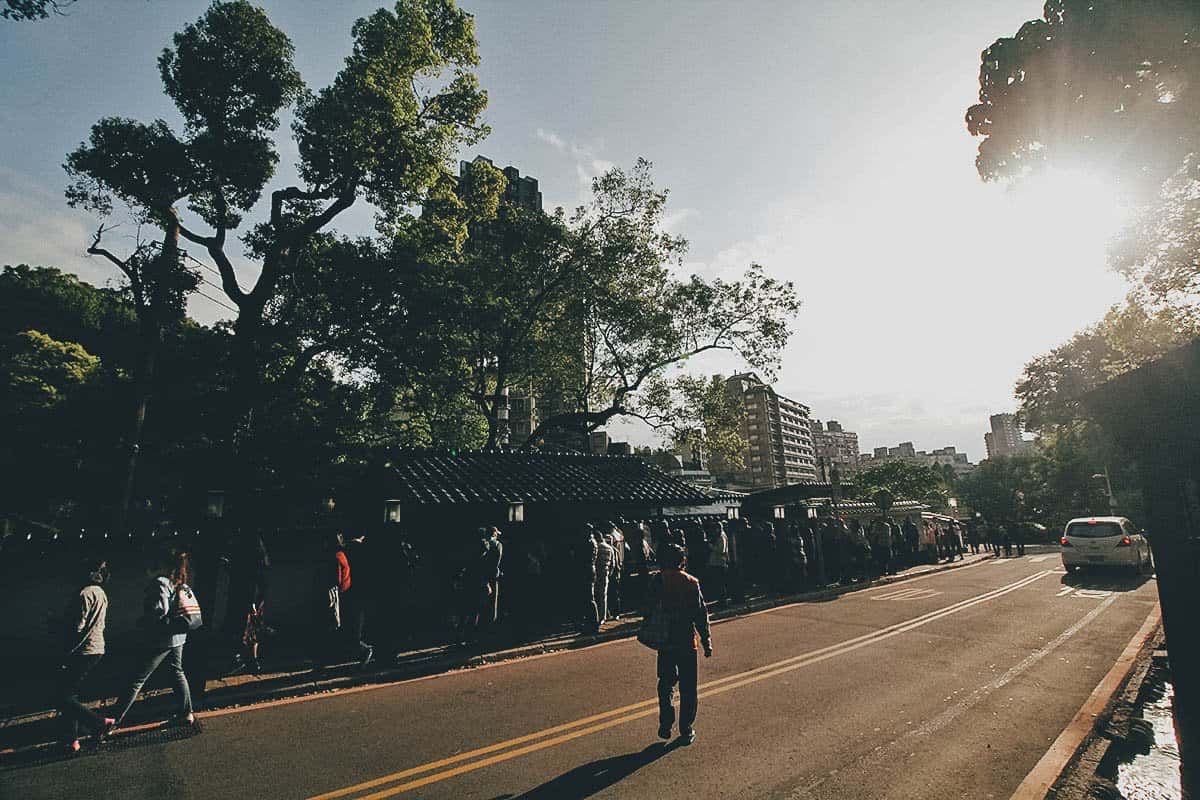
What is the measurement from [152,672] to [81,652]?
0.72 meters

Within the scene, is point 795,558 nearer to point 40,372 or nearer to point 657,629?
point 657,629

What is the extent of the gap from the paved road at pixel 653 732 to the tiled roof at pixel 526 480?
13.0ft

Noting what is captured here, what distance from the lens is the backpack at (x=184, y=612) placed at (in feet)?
20.3

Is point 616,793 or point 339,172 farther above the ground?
point 339,172

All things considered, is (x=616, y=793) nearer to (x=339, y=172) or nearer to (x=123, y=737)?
(x=123, y=737)

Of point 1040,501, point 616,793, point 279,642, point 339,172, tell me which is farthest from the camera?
point 1040,501

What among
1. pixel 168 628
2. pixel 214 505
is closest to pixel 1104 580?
pixel 168 628

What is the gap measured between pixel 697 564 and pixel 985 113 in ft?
37.9

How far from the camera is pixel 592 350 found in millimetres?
23438

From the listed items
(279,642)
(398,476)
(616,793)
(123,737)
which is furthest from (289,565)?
(616,793)

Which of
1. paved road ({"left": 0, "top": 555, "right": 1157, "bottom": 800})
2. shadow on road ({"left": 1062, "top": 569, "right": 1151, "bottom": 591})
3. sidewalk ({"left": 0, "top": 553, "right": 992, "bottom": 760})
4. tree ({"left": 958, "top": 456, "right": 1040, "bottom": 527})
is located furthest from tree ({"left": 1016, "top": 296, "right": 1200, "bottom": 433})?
sidewalk ({"left": 0, "top": 553, "right": 992, "bottom": 760})

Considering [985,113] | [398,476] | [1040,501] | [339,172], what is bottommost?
[1040,501]

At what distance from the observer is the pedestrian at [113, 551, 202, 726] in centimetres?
598

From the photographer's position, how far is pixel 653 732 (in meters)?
5.75
